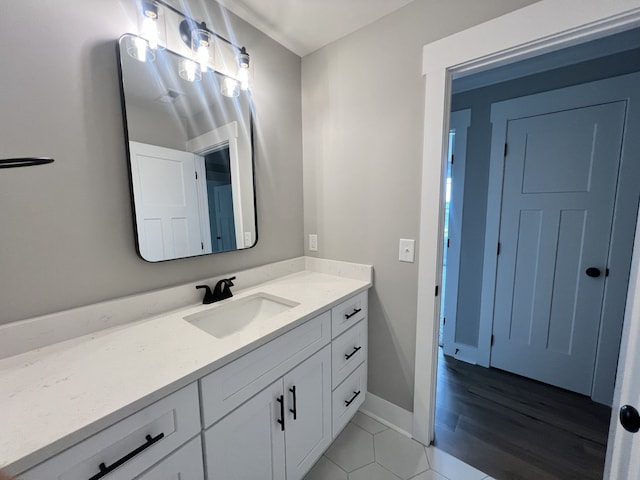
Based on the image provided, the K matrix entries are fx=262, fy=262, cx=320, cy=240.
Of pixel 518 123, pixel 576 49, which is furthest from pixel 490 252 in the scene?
pixel 576 49

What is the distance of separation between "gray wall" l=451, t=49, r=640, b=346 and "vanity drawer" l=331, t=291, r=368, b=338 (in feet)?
3.94

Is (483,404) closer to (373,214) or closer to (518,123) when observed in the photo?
(373,214)

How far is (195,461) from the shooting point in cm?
77

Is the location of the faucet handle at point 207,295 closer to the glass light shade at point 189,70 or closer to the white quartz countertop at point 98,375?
the white quartz countertop at point 98,375

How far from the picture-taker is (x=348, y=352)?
1466 millimetres

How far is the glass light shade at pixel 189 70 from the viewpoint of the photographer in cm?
122

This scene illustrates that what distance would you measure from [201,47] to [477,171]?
2.08 meters

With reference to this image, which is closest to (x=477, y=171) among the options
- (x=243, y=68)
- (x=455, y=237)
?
(x=455, y=237)

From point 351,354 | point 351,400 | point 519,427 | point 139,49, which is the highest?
point 139,49

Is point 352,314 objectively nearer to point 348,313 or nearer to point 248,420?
point 348,313

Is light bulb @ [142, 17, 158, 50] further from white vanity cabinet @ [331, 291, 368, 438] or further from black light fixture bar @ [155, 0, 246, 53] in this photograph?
white vanity cabinet @ [331, 291, 368, 438]

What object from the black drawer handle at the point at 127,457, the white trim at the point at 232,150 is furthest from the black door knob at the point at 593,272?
the black drawer handle at the point at 127,457

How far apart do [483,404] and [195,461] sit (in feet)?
6.11

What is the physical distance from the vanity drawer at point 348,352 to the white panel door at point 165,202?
2.84 feet
